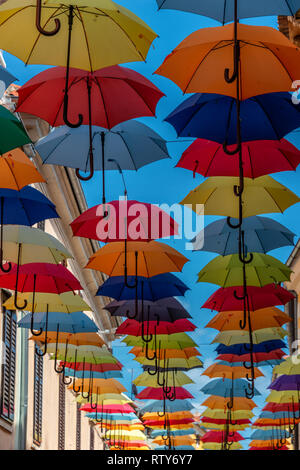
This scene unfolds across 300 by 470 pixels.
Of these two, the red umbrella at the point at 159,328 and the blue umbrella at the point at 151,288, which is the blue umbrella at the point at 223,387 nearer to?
the red umbrella at the point at 159,328

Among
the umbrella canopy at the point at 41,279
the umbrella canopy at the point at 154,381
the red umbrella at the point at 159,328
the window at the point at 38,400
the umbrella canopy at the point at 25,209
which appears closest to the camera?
the umbrella canopy at the point at 25,209

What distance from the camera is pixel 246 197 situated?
27.3 feet

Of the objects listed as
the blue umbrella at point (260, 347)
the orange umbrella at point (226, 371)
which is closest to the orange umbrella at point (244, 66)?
the blue umbrella at point (260, 347)

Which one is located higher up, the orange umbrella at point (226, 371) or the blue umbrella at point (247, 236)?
the blue umbrella at point (247, 236)

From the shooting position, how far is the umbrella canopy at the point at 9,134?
6207 millimetres

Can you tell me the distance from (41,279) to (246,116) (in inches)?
150

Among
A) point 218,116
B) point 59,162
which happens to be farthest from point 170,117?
point 59,162

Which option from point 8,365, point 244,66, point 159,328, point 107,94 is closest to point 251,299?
point 159,328

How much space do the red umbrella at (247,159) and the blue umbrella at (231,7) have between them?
1847mm

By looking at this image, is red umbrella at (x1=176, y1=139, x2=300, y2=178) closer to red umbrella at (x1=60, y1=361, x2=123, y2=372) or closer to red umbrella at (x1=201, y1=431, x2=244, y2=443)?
red umbrella at (x1=60, y1=361, x2=123, y2=372)

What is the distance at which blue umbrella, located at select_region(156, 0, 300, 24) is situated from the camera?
5.26 meters

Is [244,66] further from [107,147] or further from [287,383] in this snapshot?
[287,383]
